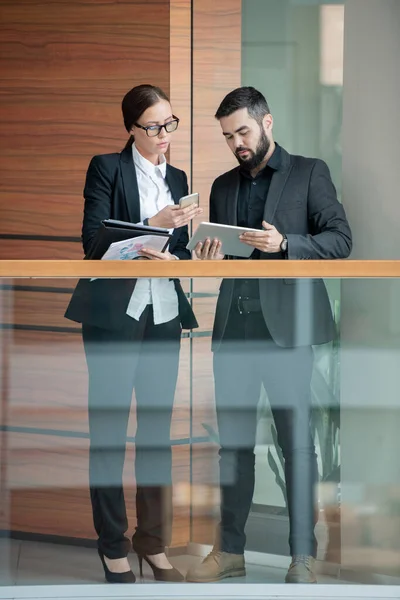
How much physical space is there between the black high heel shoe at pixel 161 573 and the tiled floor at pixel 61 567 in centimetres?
1

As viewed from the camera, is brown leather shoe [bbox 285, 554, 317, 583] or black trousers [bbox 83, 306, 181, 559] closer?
black trousers [bbox 83, 306, 181, 559]

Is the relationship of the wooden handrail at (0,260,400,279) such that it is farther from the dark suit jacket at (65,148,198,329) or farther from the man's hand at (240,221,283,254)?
the dark suit jacket at (65,148,198,329)

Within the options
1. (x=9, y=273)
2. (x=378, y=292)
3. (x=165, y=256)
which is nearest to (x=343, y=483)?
(x=378, y=292)

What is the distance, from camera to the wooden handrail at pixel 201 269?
2.97 metres

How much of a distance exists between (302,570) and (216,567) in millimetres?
263

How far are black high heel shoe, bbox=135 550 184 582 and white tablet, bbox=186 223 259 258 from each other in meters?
0.96

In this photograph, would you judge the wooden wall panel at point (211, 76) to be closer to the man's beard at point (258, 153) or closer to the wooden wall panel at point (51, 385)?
the man's beard at point (258, 153)

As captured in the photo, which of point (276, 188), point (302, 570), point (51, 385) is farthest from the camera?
point (276, 188)

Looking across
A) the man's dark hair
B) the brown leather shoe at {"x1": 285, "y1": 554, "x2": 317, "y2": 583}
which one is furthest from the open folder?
the brown leather shoe at {"x1": 285, "y1": 554, "x2": 317, "y2": 583}

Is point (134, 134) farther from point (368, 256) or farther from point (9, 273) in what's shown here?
point (368, 256)

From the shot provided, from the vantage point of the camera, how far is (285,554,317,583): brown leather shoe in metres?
3.20

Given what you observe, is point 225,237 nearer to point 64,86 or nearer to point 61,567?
point 61,567

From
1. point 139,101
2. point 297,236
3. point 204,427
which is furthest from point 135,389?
point 139,101

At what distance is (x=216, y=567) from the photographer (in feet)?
10.6
